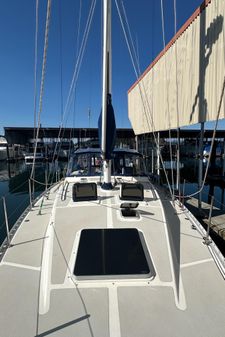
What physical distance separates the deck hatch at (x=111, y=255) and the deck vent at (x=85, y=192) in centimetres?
116

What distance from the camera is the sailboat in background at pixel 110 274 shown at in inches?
90.5

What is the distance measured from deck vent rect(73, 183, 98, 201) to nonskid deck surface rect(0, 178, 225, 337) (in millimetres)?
782

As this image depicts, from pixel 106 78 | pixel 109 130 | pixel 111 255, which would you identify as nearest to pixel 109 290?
pixel 111 255

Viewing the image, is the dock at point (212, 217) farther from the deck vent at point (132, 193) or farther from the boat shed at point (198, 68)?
the deck vent at point (132, 193)

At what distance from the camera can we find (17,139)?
50062 mm

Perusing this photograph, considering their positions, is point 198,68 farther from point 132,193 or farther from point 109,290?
point 109,290

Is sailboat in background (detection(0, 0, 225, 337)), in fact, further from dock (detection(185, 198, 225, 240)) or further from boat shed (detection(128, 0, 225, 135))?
dock (detection(185, 198, 225, 240))

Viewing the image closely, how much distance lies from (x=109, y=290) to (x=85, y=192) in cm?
241

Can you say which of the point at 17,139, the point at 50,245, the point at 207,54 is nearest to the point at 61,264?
the point at 50,245

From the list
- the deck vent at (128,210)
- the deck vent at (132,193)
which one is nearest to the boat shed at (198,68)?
the deck vent at (132,193)

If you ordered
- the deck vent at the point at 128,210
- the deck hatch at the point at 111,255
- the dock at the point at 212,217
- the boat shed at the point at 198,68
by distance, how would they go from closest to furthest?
the deck hatch at the point at 111,255
the deck vent at the point at 128,210
the boat shed at the point at 198,68
the dock at the point at 212,217

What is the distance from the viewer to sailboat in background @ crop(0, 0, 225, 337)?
7.54ft

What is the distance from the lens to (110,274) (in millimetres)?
2812

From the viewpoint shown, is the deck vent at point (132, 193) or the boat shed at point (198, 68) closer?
the deck vent at point (132, 193)
